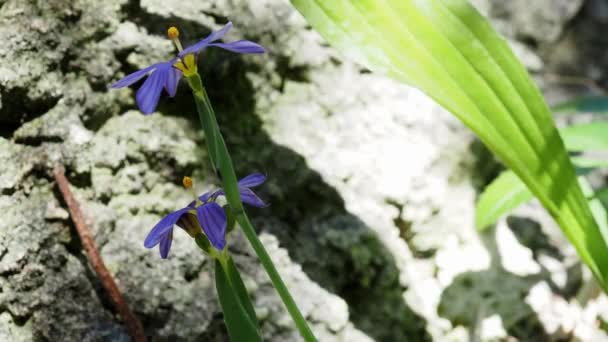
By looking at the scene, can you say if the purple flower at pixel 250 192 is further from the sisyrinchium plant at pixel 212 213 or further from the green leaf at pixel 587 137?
the green leaf at pixel 587 137

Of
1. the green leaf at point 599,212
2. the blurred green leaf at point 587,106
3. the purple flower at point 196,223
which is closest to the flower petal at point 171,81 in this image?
the purple flower at point 196,223

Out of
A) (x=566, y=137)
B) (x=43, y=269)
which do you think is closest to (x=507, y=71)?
(x=566, y=137)

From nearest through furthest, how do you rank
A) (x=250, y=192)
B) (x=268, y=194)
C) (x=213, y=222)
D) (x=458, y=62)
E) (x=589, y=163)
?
(x=213, y=222) < (x=250, y=192) < (x=458, y=62) < (x=268, y=194) < (x=589, y=163)

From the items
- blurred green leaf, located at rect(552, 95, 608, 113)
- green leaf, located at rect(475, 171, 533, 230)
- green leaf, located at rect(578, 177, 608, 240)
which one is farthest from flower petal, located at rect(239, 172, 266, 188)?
blurred green leaf, located at rect(552, 95, 608, 113)

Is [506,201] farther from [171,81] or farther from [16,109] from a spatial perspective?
[16,109]

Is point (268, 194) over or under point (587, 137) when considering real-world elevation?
under

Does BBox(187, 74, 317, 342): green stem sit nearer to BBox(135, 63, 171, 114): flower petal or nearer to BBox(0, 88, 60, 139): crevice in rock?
BBox(135, 63, 171, 114): flower petal

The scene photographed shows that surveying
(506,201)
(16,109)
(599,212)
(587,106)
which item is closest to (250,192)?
(16,109)
